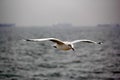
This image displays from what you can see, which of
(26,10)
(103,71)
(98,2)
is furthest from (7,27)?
(103,71)

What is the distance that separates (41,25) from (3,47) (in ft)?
1.84

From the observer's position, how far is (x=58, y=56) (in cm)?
404

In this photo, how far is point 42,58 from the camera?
14.5ft

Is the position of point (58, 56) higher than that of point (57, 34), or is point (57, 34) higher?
point (57, 34)

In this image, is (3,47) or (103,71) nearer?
(3,47)

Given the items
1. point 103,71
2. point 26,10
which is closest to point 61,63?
point 103,71

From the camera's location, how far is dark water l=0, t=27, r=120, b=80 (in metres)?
3.87

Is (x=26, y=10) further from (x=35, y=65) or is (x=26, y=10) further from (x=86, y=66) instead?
(x=86, y=66)

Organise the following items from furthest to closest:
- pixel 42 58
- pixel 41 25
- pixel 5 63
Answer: pixel 42 58 < pixel 5 63 < pixel 41 25

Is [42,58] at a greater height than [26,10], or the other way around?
[26,10]

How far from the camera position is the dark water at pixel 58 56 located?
387 centimetres

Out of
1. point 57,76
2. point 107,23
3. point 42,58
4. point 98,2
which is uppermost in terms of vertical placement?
point 98,2

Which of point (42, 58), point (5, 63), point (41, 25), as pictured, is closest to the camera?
point (41, 25)

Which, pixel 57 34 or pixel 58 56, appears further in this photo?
pixel 58 56
